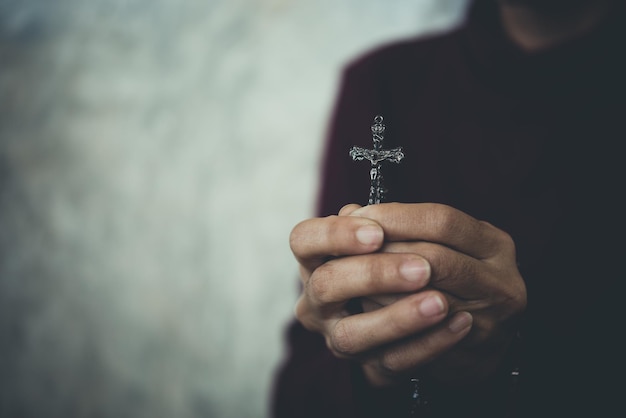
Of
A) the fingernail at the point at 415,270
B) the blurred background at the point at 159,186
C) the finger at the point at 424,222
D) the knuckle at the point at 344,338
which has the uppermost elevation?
the blurred background at the point at 159,186

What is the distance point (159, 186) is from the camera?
1275 mm

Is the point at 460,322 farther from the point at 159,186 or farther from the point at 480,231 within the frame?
the point at 159,186

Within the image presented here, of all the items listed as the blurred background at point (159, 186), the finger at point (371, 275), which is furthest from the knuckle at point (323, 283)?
the blurred background at point (159, 186)

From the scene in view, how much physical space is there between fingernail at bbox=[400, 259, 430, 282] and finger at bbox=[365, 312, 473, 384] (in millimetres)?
71

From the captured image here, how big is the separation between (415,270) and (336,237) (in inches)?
2.9

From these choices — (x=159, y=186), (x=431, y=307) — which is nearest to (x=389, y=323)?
(x=431, y=307)

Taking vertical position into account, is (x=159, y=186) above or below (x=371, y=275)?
above

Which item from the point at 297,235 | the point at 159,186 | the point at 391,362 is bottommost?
the point at 391,362

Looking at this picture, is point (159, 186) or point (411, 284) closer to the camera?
point (411, 284)

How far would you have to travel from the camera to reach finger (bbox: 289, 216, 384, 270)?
408mm

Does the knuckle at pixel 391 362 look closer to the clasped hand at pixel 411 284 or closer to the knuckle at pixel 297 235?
the clasped hand at pixel 411 284

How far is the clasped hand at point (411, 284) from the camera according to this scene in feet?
1.35

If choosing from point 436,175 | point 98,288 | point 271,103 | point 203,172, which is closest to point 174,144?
point 203,172

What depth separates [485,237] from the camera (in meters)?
0.44
